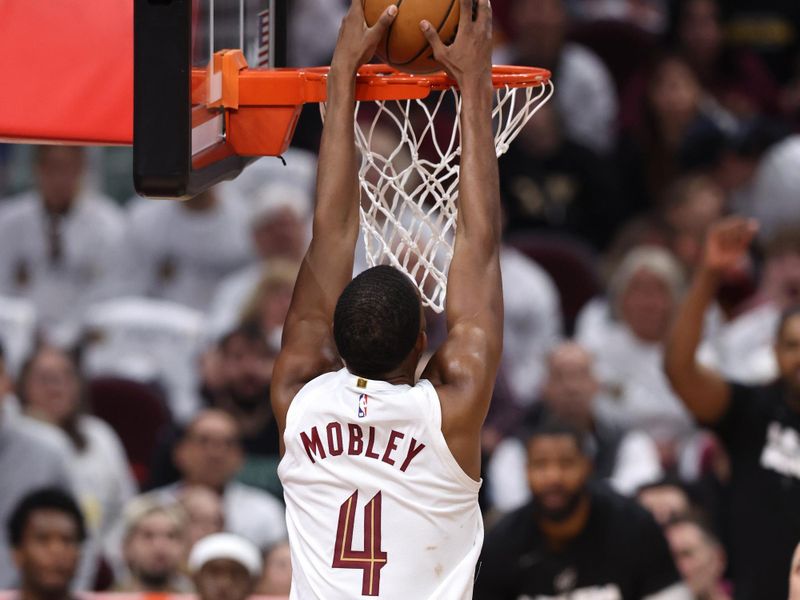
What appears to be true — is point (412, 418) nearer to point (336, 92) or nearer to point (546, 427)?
point (336, 92)

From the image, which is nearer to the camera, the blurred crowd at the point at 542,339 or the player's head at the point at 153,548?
the blurred crowd at the point at 542,339

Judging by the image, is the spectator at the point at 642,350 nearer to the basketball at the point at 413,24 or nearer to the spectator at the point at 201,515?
the spectator at the point at 201,515

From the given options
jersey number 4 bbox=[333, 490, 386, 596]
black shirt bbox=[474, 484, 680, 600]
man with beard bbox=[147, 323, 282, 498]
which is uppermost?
jersey number 4 bbox=[333, 490, 386, 596]

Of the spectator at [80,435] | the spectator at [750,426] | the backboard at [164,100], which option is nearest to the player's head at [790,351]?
the spectator at [750,426]

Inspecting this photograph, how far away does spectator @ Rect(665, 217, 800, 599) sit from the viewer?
602cm

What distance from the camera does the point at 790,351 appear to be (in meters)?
6.12

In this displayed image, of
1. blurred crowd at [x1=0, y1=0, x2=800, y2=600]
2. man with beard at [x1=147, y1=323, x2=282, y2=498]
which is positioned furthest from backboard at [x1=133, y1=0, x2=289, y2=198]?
man with beard at [x1=147, y1=323, x2=282, y2=498]

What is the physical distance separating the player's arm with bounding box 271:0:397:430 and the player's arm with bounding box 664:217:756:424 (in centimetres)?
218

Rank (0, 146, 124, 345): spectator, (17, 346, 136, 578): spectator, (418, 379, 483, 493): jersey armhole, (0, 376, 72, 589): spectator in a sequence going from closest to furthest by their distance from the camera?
1. (418, 379, 483, 493): jersey armhole
2. (0, 376, 72, 589): spectator
3. (17, 346, 136, 578): spectator
4. (0, 146, 124, 345): spectator

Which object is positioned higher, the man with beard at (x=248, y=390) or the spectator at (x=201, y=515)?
the man with beard at (x=248, y=390)

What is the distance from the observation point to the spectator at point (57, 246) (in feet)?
28.6

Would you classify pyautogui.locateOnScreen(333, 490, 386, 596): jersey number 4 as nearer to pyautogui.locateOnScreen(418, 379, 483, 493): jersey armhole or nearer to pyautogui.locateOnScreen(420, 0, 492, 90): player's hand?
pyautogui.locateOnScreen(418, 379, 483, 493): jersey armhole

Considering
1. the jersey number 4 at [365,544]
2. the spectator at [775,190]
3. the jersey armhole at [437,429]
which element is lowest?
the jersey number 4 at [365,544]

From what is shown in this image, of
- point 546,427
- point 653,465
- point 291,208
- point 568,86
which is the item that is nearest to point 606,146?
point 568,86
